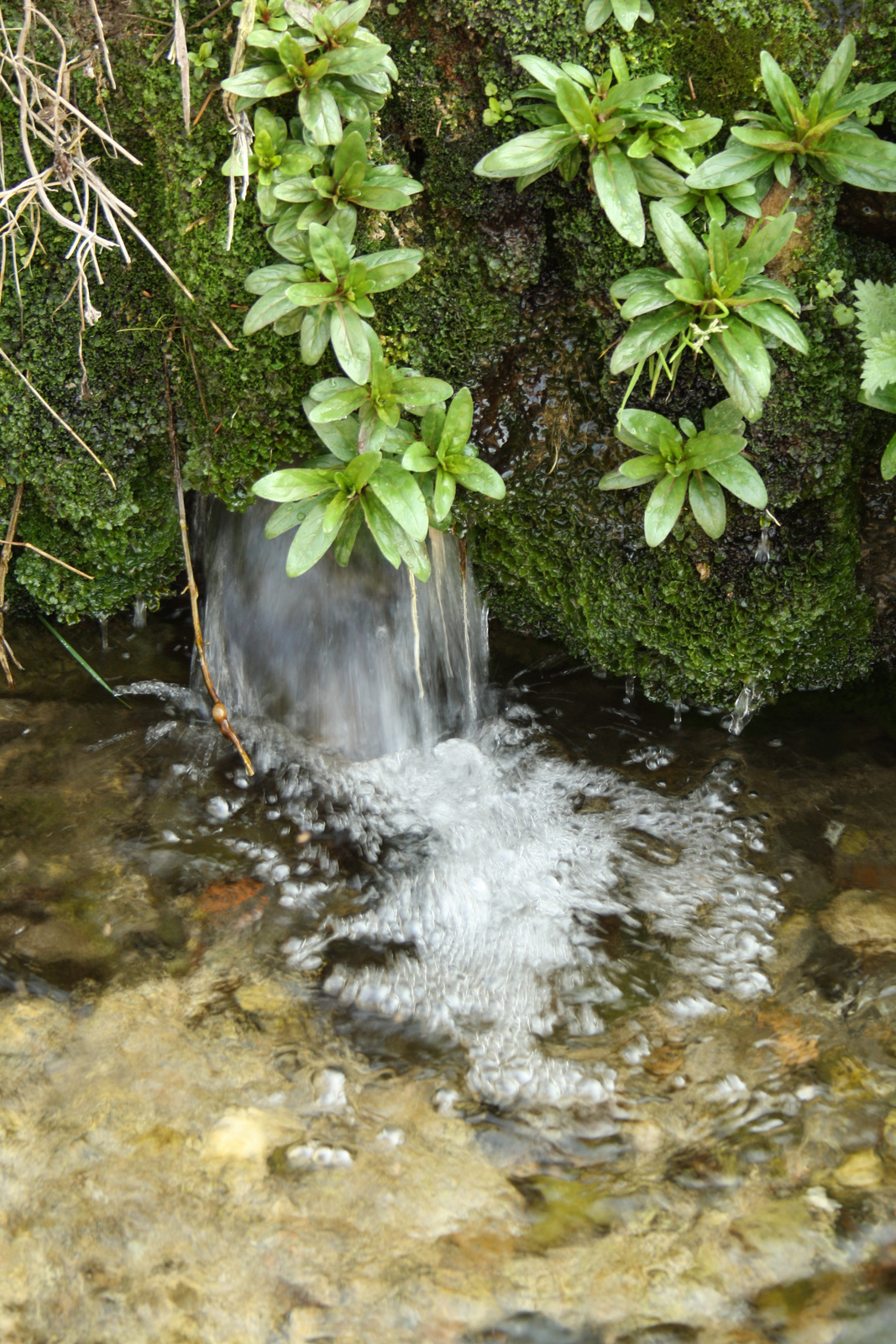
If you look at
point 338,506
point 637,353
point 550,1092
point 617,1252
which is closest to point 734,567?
point 637,353

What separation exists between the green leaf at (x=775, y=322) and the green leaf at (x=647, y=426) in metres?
0.33

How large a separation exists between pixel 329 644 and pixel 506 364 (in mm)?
1158

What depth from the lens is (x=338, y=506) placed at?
2422 millimetres

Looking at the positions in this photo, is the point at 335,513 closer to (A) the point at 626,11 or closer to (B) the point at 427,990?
(B) the point at 427,990

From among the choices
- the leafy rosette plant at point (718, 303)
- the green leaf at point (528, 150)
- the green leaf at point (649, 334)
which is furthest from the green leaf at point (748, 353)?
the green leaf at point (528, 150)

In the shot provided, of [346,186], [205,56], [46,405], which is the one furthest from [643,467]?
[46,405]

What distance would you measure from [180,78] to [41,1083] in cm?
238

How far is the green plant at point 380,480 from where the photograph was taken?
7.87 feet

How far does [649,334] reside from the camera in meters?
2.38

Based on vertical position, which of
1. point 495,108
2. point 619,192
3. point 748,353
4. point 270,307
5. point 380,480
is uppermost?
point 495,108

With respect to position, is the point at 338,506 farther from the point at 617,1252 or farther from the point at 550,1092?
the point at 617,1252

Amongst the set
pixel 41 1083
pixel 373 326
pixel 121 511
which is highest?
pixel 373 326

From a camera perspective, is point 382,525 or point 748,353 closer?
point 748,353

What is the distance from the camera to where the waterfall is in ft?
10.8
